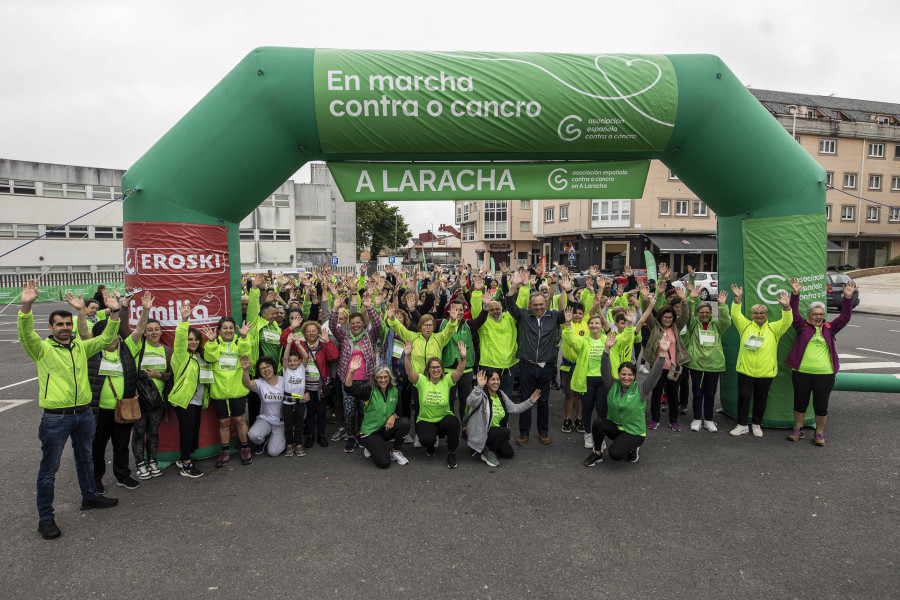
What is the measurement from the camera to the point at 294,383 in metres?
5.87

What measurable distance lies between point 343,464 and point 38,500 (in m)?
2.67

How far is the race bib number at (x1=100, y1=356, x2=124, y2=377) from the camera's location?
4785mm

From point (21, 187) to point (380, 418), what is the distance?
34.8m

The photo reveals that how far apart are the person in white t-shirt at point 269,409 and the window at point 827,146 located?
46.7 meters

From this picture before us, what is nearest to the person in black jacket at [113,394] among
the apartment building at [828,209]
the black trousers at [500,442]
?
the black trousers at [500,442]

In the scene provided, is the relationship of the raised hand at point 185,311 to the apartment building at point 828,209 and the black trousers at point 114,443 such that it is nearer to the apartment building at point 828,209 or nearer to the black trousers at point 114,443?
the black trousers at point 114,443

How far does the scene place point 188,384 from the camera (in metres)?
5.33

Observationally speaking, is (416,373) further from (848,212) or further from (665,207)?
(848,212)

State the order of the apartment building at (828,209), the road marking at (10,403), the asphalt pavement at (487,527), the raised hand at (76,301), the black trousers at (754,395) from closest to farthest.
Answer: the asphalt pavement at (487,527)
the raised hand at (76,301)
the black trousers at (754,395)
the road marking at (10,403)
the apartment building at (828,209)

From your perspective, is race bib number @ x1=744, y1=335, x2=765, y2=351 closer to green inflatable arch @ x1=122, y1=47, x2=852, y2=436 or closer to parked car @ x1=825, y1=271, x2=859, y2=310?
green inflatable arch @ x1=122, y1=47, x2=852, y2=436

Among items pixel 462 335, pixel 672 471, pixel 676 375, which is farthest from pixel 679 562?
pixel 462 335

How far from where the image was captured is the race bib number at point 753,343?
20.3 feet

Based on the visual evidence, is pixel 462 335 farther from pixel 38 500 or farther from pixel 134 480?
pixel 38 500

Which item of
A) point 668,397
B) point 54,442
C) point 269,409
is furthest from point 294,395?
point 668,397
